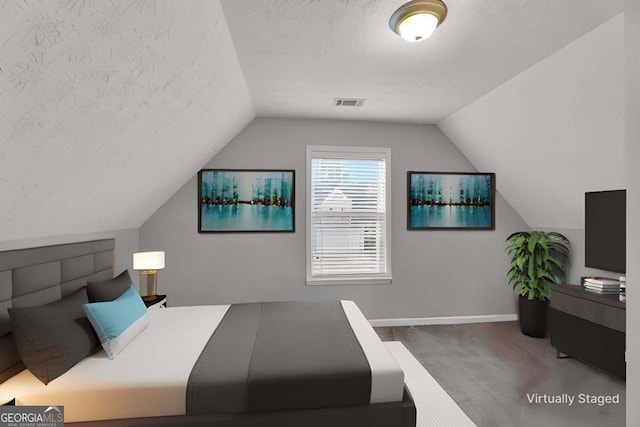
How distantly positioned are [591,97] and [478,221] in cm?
213

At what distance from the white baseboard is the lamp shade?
101 inches

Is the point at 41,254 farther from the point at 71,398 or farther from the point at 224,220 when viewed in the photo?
the point at 224,220

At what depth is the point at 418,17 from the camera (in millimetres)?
1842

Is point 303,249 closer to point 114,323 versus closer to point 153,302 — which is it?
point 153,302

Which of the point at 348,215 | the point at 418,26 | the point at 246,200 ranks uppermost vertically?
the point at 418,26

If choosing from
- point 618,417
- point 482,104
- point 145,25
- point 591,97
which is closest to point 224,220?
point 145,25

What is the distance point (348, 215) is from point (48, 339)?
121 inches

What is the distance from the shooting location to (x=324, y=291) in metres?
4.09

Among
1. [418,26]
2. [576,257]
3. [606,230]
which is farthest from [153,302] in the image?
[576,257]

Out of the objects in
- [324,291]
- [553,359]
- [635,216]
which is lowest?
[553,359]

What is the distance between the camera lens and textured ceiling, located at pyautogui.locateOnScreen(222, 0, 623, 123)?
189 cm

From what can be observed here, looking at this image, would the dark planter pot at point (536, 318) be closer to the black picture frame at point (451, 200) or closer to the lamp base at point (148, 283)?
the black picture frame at point (451, 200)

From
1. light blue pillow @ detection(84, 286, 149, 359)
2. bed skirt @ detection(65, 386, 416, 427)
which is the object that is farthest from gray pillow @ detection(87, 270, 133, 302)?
bed skirt @ detection(65, 386, 416, 427)

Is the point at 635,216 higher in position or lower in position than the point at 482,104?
lower
